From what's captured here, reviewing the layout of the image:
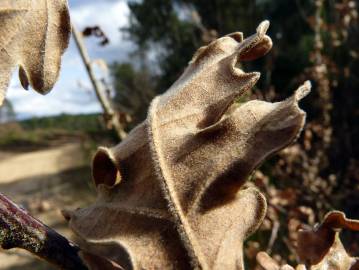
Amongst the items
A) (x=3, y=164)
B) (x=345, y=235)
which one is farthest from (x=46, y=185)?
(x=345, y=235)

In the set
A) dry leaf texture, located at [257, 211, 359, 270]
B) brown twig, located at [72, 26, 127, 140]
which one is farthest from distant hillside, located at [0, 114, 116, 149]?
dry leaf texture, located at [257, 211, 359, 270]

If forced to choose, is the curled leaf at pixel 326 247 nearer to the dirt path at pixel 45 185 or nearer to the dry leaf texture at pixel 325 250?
the dry leaf texture at pixel 325 250

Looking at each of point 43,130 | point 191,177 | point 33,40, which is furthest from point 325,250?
point 43,130

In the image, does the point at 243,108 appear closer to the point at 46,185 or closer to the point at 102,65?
the point at 102,65

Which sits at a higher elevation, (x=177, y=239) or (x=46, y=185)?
(x=177, y=239)

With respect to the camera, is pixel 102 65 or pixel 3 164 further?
pixel 3 164

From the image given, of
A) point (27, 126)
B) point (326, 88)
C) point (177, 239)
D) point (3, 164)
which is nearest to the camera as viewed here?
point (177, 239)

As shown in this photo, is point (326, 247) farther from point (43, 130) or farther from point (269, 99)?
point (43, 130)

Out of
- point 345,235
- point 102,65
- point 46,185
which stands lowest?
point 46,185

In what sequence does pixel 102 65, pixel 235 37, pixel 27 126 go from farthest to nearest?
1. pixel 27 126
2. pixel 102 65
3. pixel 235 37
